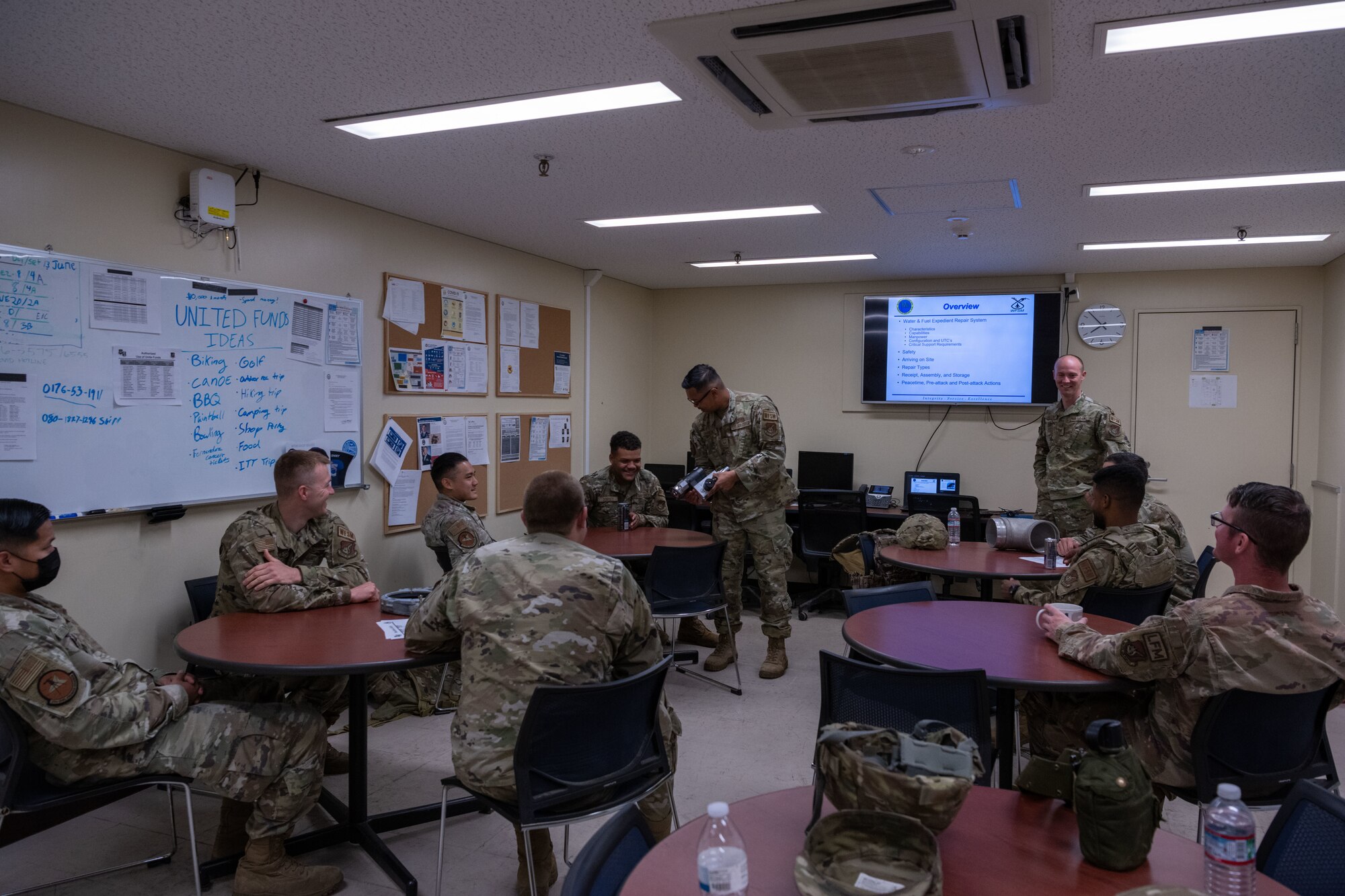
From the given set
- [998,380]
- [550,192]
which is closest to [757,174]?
[550,192]

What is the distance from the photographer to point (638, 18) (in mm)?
2264

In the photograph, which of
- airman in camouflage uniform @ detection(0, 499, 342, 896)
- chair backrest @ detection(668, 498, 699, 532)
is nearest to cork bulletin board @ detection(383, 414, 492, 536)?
airman in camouflage uniform @ detection(0, 499, 342, 896)

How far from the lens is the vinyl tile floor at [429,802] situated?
9.05ft

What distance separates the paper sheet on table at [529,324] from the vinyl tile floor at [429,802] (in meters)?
2.65

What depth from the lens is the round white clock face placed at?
648 cm

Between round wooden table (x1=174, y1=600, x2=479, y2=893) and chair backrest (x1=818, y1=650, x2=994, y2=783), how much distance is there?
1155mm

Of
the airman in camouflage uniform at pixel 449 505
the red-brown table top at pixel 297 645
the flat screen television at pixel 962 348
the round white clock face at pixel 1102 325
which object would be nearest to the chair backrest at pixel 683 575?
the airman in camouflage uniform at pixel 449 505

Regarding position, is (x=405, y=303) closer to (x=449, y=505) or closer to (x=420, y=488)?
(x=420, y=488)

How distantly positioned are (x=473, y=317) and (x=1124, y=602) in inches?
156

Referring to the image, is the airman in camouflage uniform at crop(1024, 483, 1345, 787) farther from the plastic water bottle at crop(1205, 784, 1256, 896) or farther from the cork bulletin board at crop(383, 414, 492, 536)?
the cork bulletin board at crop(383, 414, 492, 536)

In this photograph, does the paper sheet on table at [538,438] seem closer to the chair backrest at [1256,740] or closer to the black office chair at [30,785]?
the black office chair at [30,785]

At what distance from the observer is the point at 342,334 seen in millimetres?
4371

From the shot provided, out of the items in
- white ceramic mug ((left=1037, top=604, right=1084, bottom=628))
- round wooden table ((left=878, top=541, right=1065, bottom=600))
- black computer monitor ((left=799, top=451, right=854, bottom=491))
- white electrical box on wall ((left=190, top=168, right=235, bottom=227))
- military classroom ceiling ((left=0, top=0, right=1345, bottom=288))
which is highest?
military classroom ceiling ((left=0, top=0, right=1345, bottom=288))

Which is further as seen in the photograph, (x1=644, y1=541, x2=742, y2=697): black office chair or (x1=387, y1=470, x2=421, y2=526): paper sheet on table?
(x1=387, y1=470, x2=421, y2=526): paper sheet on table
